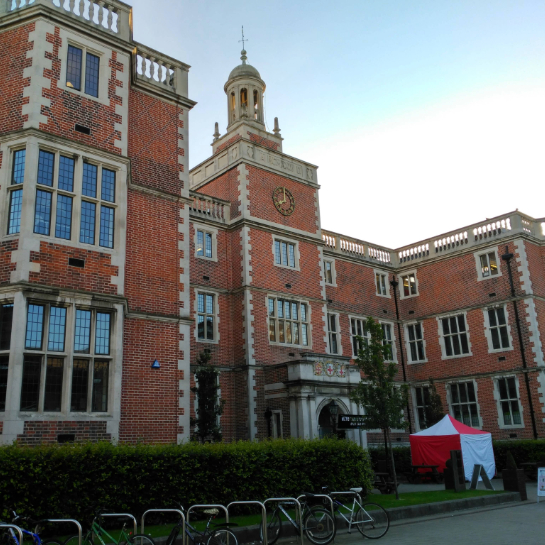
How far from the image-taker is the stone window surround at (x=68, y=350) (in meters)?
11.7

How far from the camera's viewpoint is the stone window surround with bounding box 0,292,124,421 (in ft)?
38.3

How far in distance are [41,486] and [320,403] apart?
1257cm

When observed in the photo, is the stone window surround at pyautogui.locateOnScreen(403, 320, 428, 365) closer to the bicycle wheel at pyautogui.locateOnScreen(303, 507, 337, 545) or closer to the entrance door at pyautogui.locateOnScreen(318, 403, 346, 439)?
the entrance door at pyautogui.locateOnScreen(318, 403, 346, 439)

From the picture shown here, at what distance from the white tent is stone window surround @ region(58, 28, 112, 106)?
53.3 ft

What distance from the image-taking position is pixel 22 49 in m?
14.2

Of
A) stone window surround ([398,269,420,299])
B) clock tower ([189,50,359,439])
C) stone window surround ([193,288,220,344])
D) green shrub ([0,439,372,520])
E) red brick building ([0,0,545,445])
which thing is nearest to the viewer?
green shrub ([0,439,372,520])

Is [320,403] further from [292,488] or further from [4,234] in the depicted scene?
[4,234]

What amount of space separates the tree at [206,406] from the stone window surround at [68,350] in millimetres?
5016

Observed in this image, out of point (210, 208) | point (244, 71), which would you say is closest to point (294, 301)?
point (210, 208)

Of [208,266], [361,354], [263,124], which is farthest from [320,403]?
[263,124]

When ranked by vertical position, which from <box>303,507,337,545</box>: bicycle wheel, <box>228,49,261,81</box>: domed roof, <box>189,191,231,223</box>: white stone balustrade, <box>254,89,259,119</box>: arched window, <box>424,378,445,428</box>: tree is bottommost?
Answer: <box>303,507,337,545</box>: bicycle wheel

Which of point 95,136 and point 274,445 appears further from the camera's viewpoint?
point 95,136

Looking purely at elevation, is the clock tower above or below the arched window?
below

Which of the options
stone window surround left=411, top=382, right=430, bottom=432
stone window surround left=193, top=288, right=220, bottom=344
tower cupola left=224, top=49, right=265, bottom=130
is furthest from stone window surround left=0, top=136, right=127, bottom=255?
stone window surround left=411, top=382, right=430, bottom=432
